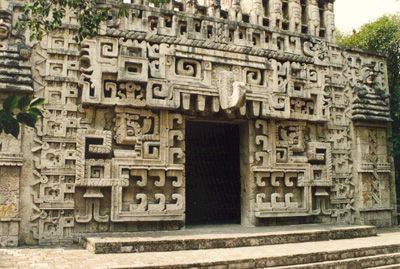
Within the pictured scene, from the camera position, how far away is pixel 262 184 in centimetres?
897

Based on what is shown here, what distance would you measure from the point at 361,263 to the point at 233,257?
93.3 inches

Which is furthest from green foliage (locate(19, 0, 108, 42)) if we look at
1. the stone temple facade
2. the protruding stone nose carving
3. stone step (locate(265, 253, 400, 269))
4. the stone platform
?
stone step (locate(265, 253, 400, 269))

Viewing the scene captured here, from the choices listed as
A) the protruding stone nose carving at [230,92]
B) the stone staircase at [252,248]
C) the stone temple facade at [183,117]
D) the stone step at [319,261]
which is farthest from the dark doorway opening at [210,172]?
the stone step at [319,261]

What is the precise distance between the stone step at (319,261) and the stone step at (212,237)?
0.81 meters

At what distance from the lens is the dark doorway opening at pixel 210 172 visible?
1018cm

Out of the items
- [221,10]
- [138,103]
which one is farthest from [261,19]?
[138,103]

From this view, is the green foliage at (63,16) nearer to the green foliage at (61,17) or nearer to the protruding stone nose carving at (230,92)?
the green foliage at (61,17)

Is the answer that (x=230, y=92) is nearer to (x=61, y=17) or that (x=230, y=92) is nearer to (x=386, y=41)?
(x=61, y=17)

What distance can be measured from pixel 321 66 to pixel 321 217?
11.7 ft

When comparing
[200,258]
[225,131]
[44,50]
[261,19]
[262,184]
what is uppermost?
[261,19]

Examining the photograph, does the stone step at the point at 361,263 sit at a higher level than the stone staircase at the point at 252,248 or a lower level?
lower

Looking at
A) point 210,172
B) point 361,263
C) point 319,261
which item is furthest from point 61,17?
point 210,172

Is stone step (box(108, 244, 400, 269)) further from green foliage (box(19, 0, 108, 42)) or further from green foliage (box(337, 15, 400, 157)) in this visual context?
green foliage (box(337, 15, 400, 157))

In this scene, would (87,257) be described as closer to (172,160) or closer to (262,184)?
(172,160)
